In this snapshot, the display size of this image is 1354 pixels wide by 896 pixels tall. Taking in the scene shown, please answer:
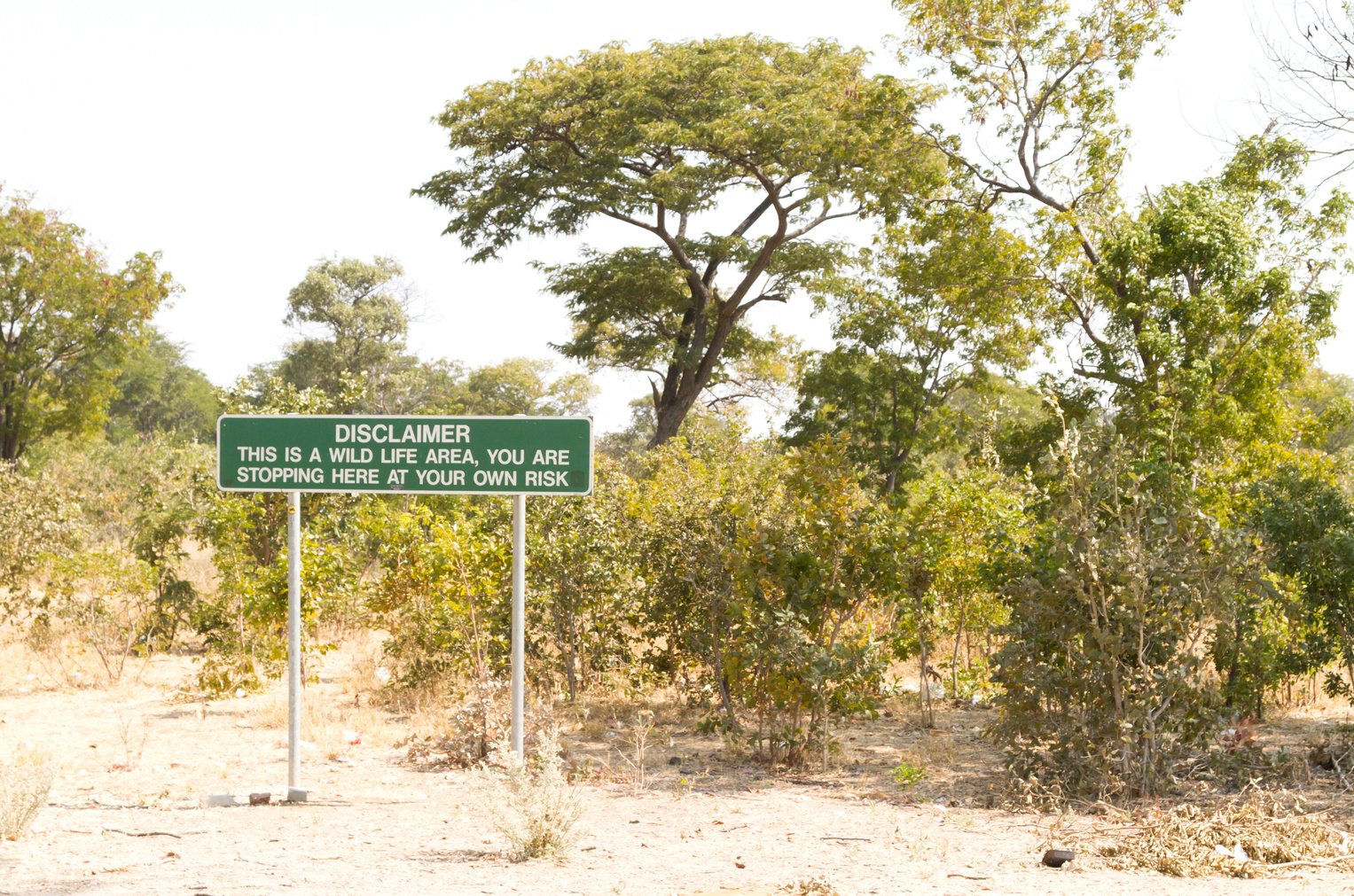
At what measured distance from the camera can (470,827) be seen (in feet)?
21.9

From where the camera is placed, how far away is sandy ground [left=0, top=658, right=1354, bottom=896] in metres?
5.46

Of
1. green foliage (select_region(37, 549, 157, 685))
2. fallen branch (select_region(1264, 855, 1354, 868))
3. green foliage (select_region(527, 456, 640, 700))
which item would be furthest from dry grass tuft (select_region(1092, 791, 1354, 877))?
green foliage (select_region(37, 549, 157, 685))

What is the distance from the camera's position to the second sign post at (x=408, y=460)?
7.15 metres

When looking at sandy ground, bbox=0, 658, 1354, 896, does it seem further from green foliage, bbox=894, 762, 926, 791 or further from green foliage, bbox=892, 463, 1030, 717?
green foliage, bbox=892, 463, 1030, 717

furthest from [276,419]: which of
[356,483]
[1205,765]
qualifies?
[1205,765]

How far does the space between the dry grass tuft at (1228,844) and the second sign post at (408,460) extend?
324 cm

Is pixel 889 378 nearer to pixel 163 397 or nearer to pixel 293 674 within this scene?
pixel 293 674

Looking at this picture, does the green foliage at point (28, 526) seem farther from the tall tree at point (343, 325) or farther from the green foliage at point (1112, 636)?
the tall tree at point (343, 325)

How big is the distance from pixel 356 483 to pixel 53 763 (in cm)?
284

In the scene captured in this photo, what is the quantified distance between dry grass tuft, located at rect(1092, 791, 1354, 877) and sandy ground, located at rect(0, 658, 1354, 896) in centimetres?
17

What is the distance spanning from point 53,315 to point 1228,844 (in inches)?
1151

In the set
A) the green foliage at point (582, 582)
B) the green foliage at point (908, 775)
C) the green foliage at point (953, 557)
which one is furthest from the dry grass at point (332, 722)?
the green foliage at point (953, 557)

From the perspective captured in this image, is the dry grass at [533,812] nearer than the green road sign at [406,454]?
Yes

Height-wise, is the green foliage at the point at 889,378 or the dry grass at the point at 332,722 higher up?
the green foliage at the point at 889,378
